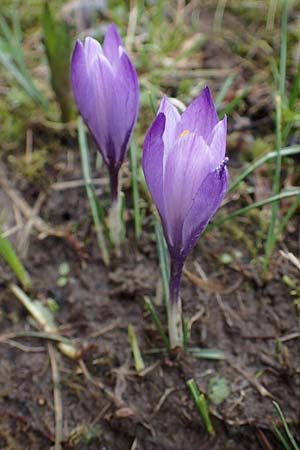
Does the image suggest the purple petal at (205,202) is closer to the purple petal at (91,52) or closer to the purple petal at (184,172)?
the purple petal at (184,172)

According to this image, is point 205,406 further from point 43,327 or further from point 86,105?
point 86,105

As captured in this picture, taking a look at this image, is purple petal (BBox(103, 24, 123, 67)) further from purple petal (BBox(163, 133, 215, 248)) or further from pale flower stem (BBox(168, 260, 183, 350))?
pale flower stem (BBox(168, 260, 183, 350))

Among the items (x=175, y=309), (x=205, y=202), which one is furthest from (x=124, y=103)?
(x=175, y=309)

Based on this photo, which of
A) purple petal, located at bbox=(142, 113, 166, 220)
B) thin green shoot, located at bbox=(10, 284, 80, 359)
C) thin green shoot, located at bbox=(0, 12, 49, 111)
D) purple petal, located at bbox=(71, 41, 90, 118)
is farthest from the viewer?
thin green shoot, located at bbox=(0, 12, 49, 111)

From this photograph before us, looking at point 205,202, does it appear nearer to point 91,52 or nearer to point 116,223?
point 91,52

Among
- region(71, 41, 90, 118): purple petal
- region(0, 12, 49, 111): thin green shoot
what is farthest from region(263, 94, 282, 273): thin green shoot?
region(0, 12, 49, 111): thin green shoot

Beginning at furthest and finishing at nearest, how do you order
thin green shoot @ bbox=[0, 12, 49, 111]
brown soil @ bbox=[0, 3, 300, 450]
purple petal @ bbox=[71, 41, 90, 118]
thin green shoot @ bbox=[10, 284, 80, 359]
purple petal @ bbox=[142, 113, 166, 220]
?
1. thin green shoot @ bbox=[0, 12, 49, 111]
2. thin green shoot @ bbox=[10, 284, 80, 359]
3. brown soil @ bbox=[0, 3, 300, 450]
4. purple petal @ bbox=[71, 41, 90, 118]
5. purple petal @ bbox=[142, 113, 166, 220]

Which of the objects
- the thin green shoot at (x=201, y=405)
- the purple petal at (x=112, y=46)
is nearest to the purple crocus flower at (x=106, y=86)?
the purple petal at (x=112, y=46)
